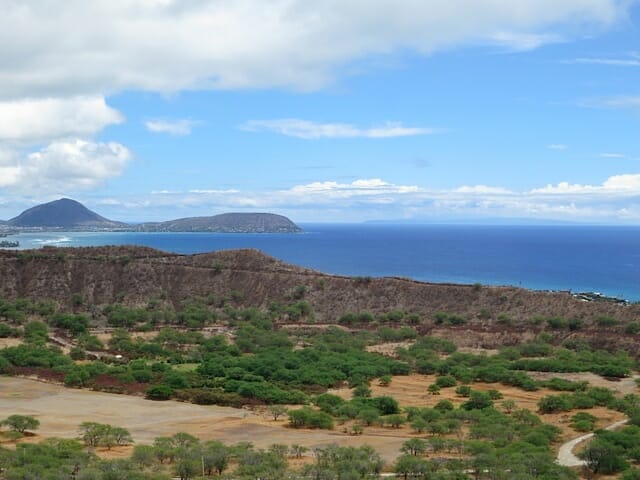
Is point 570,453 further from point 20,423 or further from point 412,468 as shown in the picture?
point 20,423

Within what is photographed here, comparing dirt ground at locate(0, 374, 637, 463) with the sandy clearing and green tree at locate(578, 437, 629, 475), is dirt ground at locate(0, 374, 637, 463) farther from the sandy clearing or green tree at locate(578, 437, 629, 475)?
green tree at locate(578, 437, 629, 475)

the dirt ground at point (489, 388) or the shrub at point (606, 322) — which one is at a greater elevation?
the shrub at point (606, 322)

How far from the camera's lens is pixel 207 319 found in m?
90.9

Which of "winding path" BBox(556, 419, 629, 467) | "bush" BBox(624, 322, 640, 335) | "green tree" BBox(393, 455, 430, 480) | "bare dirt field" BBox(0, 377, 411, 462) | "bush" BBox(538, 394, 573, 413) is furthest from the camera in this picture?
"bush" BBox(624, 322, 640, 335)

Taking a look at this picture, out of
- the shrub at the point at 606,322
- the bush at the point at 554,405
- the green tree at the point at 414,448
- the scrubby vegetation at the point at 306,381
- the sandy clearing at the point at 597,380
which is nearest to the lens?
the scrubby vegetation at the point at 306,381

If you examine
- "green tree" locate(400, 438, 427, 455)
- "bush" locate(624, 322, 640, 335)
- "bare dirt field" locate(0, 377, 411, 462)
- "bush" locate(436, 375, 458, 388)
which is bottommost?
"bare dirt field" locate(0, 377, 411, 462)

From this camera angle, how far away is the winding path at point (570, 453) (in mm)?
35781

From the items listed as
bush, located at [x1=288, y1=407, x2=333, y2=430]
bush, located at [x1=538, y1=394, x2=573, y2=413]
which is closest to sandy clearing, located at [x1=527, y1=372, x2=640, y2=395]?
bush, located at [x1=538, y1=394, x2=573, y2=413]

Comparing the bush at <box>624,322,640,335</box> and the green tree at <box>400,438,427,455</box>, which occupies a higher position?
the bush at <box>624,322,640,335</box>

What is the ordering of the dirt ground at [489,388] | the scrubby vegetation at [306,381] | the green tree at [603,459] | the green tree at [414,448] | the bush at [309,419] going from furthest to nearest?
the dirt ground at [489,388], the bush at [309,419], the green tree at [414,448], the green tree at [603,459], the scrubby vegetation at [306,381]

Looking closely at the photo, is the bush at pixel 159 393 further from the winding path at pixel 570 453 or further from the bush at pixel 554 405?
the winding path at pixel 570 453

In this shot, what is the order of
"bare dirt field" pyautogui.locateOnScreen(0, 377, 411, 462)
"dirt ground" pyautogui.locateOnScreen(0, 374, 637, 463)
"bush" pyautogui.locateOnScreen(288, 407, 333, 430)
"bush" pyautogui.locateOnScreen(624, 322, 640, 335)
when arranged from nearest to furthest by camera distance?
1. "bare dirt field" pyautogui.locateOnScreen(0, 377, 411, 462)
2. "dirt ground" pyautogui.locateOnScreen(0, 374, 637, 463)
3. "bush" pyautogui.locateOnScreen(288, 407, 333, 430)
4. "bush" pyautogui.locateOnScreen(624, 322, 640, 335)

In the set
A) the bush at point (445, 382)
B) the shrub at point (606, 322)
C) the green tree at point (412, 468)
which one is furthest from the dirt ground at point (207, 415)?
the shrub at point (606, 322)

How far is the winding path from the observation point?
35781 mm
